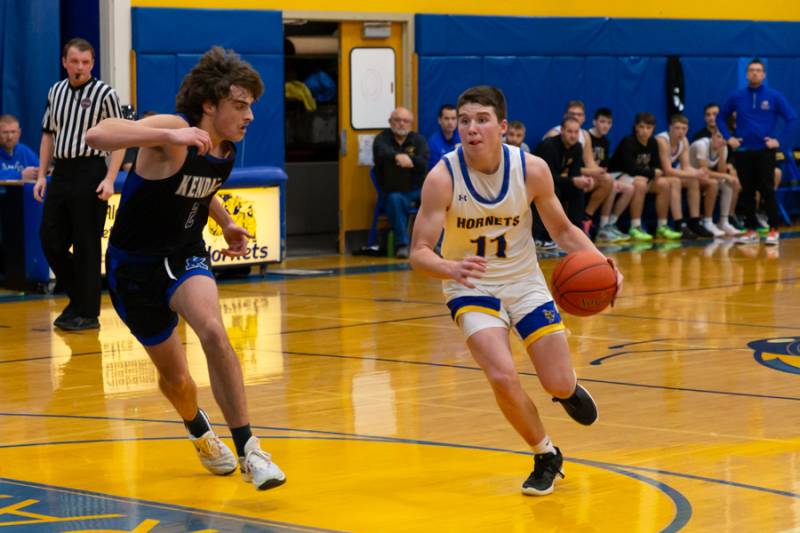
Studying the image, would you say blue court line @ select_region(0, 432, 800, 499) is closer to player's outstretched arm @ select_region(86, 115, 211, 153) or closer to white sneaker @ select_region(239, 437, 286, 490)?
white sneaker @ select_region(239, 437, 286, 490)

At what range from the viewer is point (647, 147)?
1812cm

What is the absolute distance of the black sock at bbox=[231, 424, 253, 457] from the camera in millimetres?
5828

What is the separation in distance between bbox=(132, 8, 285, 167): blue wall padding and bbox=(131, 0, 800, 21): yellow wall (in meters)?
0.19

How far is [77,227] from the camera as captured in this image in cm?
1054

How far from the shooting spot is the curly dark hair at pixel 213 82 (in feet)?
19.6

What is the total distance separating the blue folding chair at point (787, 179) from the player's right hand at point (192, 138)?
1556cm

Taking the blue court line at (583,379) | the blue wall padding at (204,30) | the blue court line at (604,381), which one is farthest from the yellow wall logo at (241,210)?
the blue court line at (604,381)

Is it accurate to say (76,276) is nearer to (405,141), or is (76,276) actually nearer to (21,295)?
(21,295)

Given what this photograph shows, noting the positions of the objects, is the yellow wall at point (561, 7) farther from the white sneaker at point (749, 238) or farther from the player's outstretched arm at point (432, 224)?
the player's outstretched arm at point (432, 224)

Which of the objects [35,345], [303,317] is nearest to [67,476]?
[35,345]

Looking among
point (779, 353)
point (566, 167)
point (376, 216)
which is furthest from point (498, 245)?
point (566, 167)

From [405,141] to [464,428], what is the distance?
9.11 metres

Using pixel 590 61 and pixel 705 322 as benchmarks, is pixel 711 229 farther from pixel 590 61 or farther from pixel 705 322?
pixel 705 322

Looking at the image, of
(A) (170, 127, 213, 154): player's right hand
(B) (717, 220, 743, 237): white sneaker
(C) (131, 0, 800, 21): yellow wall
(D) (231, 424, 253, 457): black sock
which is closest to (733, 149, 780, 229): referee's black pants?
(B) (717, 220, 743, 237): white sneaker
